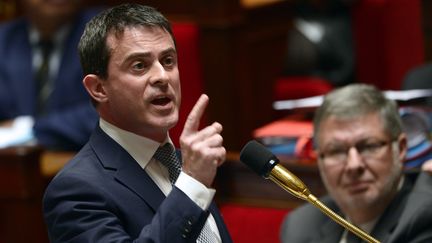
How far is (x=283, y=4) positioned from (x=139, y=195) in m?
2.10

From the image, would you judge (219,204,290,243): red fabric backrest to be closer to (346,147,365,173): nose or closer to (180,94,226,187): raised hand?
(346,147,365,173): nose

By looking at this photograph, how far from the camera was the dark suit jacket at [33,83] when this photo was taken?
2355mm

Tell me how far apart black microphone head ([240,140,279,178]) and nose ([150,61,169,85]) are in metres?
0.12

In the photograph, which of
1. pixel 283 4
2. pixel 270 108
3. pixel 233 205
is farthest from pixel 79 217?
pixel 283 4

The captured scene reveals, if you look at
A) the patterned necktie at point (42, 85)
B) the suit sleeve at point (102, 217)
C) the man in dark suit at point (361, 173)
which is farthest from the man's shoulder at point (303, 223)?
the patterned necktie at point (42, 85)

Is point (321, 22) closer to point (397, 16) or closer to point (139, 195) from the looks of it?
point (397, 16)

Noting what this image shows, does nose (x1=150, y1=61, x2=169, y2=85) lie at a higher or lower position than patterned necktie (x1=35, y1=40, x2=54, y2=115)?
higher

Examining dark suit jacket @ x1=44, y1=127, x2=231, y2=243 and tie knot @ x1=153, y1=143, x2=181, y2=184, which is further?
tie knot @ x1=153, y1=143, x2=181, y2=184

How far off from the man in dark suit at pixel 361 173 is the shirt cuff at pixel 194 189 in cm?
63

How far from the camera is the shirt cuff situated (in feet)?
3.21

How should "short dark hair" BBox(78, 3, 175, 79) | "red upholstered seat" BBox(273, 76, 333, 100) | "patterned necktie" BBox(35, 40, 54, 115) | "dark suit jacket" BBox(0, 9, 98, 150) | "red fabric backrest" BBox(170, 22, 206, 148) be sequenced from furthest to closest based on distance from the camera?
"red upholstered seat" BBox(273, 76, 333, 100)
"patterned necktie" BBox(35, 40, 54, 115)
"dark suit jacket" BBox(0, 9, 98, 150)
"red fabric backrest" BBox(170, 22, 206, 148)
"short dark hair" BBox(78, 3, 175, 79)

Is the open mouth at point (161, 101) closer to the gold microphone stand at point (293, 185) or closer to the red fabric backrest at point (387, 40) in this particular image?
the gold microphone stand at point (293, 185)

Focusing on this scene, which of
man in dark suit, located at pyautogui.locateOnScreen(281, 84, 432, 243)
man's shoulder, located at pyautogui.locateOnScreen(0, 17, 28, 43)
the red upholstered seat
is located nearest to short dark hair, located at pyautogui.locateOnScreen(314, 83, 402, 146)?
man in dark suit, located at pyautogui.locateOnScreen(281, 84, 432, 243)

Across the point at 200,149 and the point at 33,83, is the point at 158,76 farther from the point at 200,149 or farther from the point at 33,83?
the point at 33,83
